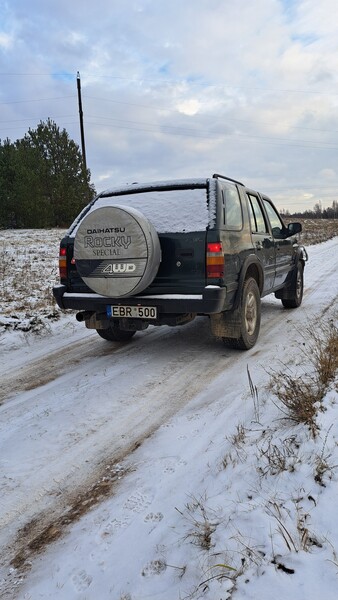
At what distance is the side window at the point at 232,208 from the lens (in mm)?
4633

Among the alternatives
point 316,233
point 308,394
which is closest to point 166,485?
point 308,394

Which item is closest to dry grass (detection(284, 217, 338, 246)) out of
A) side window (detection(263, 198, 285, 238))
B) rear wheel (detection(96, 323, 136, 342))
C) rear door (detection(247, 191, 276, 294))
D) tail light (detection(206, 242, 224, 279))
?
side window (detection(263, 198, 285, 238))

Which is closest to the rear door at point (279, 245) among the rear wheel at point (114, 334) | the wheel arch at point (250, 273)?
the wheel arch at point (250, 273)

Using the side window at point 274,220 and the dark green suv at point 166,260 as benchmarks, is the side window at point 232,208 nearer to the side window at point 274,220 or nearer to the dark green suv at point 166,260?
the dark green suv at point 166,260

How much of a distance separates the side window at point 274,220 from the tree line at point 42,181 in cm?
2227

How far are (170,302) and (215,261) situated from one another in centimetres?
63

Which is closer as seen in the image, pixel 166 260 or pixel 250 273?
pixel 166 260

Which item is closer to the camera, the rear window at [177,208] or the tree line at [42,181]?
the rear window at [177,208]

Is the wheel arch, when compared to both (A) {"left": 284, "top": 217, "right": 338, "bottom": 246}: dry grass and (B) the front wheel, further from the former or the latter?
(A) {"left": 284, "top": 217, "right": 338, "bottom": 246}: dry grass

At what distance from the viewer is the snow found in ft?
5.65

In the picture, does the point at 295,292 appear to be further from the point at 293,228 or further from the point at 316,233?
the point at 316,233

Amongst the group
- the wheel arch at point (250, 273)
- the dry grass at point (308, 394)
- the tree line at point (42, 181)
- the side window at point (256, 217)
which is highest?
the tree line at point (42, 181)

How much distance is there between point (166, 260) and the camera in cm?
445

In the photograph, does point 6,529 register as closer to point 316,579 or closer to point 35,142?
point 316,579
